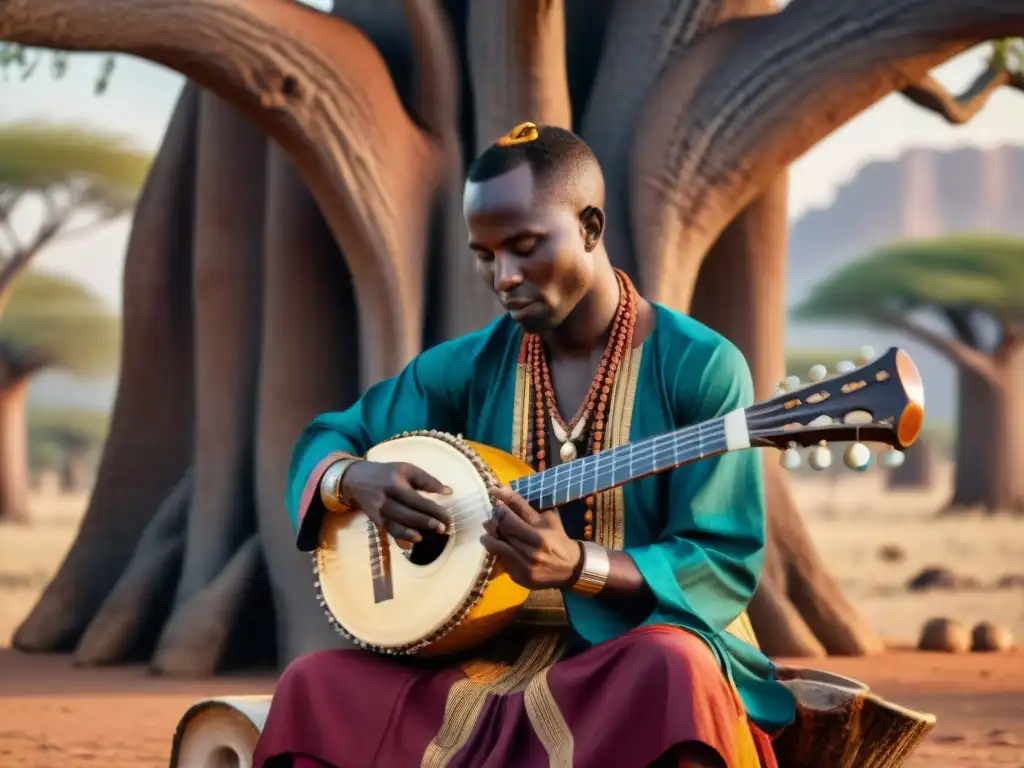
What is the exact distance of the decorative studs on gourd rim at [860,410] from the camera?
3.44m

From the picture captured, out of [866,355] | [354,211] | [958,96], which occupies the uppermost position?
[958,96]

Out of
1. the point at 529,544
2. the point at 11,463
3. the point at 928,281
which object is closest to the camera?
the point at 529,544

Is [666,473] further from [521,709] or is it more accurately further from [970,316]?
[970,316]

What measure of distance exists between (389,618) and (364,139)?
12.1 feet

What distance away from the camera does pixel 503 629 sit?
3.96 metres

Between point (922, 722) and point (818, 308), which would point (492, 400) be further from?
point (818, 308)

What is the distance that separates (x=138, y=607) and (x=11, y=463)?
1669 centimetres

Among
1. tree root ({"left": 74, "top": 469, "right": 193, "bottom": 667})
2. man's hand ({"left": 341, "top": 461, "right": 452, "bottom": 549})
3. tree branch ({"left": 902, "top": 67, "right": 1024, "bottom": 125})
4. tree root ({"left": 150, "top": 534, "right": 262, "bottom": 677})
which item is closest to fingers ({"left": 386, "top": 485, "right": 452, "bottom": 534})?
man's hand ({"left": 341, "top": 461, "right": 452, "bottom": 549})

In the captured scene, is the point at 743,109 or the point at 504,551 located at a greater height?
the point at 743,109

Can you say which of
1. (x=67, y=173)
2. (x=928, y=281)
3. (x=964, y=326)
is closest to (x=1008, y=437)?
(x=964, y=326)

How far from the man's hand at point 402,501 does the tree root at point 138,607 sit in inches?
204

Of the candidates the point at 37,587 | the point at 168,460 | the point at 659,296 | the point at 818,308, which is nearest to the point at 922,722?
the point at 659,296

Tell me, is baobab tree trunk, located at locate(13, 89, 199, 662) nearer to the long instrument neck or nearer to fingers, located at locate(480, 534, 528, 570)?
the long instrument neck

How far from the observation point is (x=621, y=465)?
3680 mm
